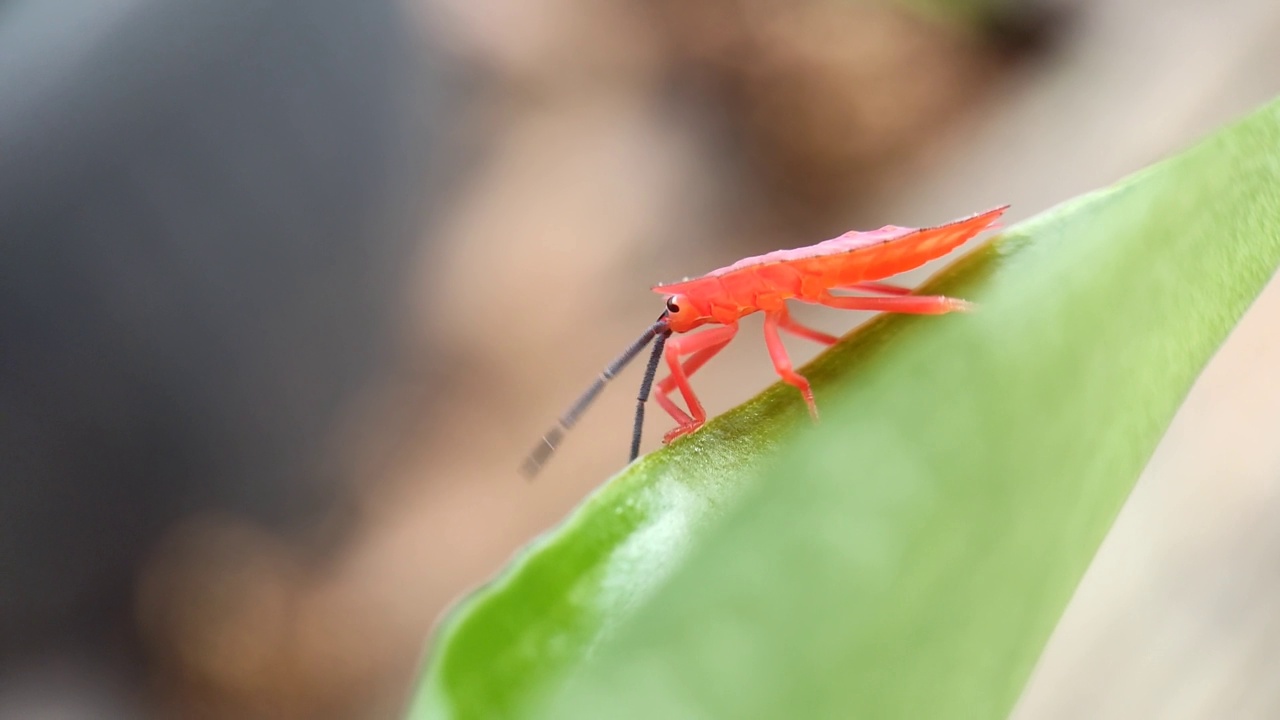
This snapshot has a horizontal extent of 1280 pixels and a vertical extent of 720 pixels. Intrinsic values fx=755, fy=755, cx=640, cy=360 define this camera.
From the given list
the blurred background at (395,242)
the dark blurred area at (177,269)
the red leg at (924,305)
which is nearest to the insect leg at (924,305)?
the red leg at (924,305)

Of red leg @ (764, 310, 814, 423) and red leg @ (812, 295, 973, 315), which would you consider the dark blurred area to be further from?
red leg @ (812, 295, 973, 315)

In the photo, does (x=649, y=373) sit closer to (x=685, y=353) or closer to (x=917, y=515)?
(x=685, y=353)

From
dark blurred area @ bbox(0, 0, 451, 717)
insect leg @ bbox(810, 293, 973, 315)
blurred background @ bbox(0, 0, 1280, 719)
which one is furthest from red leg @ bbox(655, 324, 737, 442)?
dark blurred area @ bbox(0, 0, 451, 717)

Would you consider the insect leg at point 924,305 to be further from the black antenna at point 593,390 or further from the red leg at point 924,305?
the black antenna at point 593,390

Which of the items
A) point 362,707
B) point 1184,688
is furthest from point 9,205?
point 1184,688

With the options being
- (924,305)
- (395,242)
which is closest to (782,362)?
(924,305)

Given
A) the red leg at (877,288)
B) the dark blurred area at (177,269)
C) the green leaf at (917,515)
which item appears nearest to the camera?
the green leaf at (917,515)
